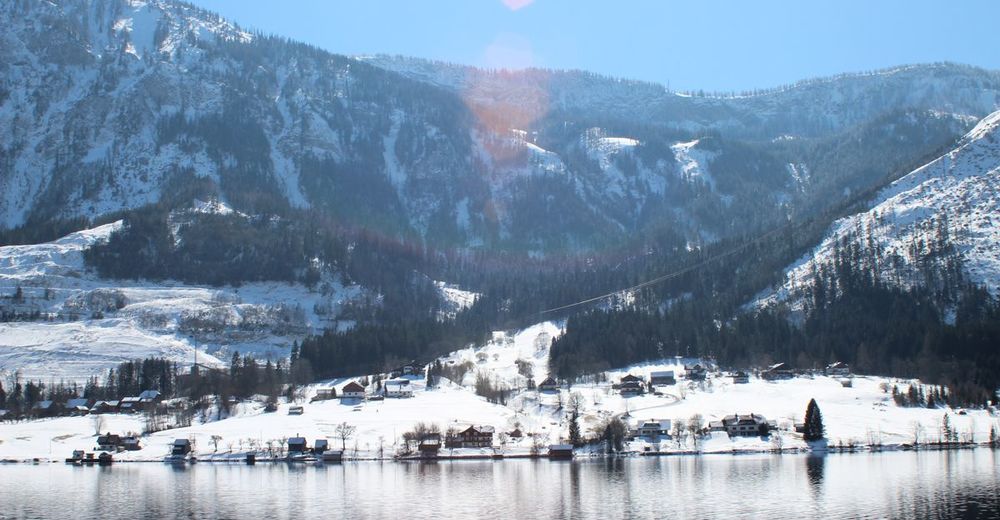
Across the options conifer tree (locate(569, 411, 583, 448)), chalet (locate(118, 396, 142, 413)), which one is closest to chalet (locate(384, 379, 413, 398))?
chalet (locate(118, 396, 142, 413))

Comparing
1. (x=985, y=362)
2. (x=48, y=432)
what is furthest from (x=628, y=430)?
(x=48, y=432)

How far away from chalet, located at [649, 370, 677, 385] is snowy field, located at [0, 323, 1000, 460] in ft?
4.50

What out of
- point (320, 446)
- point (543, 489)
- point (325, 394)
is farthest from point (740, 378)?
point (543, 489)

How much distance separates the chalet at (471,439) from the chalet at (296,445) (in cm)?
1811

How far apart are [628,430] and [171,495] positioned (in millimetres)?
63092

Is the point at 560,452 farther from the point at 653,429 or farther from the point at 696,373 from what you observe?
the point at 696,373

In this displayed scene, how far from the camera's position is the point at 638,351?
187125mm

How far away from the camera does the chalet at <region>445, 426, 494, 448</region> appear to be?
12475 cm

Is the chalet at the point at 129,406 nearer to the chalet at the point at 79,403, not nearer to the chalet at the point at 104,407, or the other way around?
the chalet at the point at 104,407

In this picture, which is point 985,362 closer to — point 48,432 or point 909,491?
point 909,491

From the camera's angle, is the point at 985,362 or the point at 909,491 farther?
the point at 985,362

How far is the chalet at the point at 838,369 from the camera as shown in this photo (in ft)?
531

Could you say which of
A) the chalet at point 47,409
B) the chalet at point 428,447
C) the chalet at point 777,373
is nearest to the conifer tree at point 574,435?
the chalet at point 428,447

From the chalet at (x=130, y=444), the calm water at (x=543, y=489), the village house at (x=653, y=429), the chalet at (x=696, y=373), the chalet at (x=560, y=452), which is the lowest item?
the calm water at (x=543, y=489)
